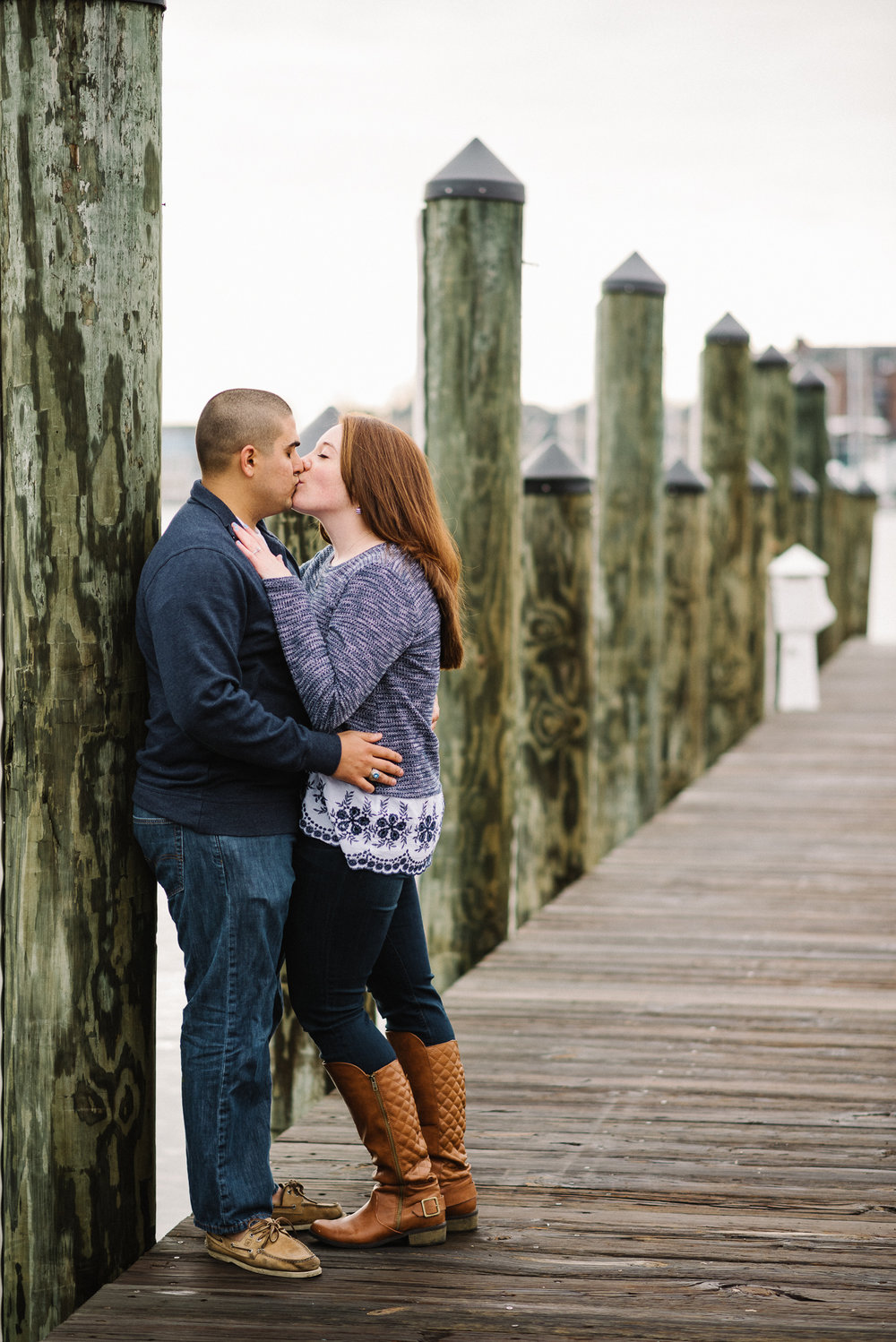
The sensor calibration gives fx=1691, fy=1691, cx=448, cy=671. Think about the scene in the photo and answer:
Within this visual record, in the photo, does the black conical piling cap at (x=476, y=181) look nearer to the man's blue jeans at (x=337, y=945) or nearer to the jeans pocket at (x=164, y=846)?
the man's blue jeans at (x=337, y=945)

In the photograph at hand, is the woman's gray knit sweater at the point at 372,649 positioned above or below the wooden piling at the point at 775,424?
below

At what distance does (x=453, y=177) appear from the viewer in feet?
15.8

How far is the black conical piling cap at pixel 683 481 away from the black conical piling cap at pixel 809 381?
7140mm

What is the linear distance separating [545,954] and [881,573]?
4155 centimetres

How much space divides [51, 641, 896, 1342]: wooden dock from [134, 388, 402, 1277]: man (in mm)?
197

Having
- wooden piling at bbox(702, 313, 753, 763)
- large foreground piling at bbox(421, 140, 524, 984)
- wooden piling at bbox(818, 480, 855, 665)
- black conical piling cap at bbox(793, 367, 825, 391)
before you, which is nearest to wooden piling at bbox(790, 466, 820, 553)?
black conical piling cap at bbox(793, 367, 825, 391)

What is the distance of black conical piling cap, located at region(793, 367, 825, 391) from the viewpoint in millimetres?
15797

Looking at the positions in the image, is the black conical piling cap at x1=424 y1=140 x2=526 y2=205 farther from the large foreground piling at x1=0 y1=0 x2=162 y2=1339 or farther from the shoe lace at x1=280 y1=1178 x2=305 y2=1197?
the shoe lace at x1=280 y1=1178 x2=305 y2=1197

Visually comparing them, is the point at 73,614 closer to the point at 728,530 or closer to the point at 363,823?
the point at 363,823

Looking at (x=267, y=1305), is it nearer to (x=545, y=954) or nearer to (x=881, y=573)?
(x=545, y=954)

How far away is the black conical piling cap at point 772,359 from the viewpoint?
12.2 meters

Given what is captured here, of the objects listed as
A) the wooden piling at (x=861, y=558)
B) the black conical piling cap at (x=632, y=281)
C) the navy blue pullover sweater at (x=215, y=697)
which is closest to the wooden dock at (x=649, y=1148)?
the navy blue pullover sweater at (x=215, y=697)

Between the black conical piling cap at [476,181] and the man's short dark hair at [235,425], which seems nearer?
the man's short dark hair at [235,425]

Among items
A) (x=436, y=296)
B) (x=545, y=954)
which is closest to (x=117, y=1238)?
(x=545, y=954)
